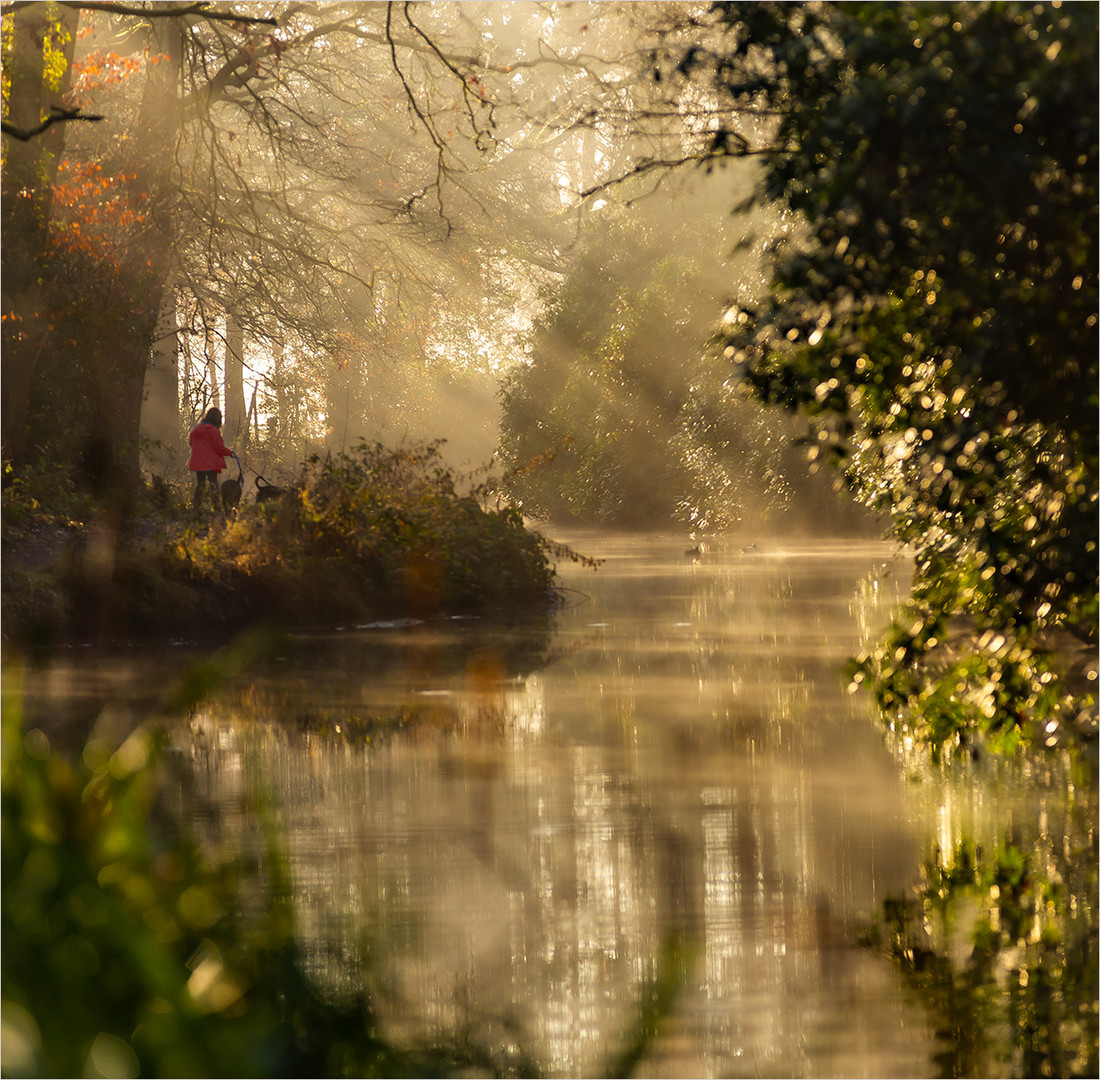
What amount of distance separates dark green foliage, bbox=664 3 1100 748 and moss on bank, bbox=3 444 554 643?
34.3ft

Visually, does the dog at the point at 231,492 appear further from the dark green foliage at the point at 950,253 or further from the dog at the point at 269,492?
the dark green foliage at the point at 950,253

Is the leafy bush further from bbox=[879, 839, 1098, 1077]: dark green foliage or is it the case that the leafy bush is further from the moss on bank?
the moss on bank

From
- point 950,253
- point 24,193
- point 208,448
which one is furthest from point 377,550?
point 950,253

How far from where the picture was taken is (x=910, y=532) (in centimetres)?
837

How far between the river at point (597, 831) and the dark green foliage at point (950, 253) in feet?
5.23

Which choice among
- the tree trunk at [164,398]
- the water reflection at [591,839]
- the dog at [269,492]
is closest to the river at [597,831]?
the water reflection at [591,839]

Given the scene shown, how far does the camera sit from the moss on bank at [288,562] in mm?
14977

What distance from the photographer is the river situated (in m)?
4.80

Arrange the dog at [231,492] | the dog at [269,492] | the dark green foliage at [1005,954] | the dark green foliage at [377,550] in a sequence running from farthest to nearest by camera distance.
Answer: the dog at [231,492] < the dog at [269,492] < the dark green foliage at [377,550] < the dark green foliage at [1005,954]

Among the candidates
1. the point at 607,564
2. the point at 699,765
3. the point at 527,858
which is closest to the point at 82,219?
the point at 607,564

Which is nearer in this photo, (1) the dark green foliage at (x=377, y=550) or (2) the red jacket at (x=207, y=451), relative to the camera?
(1) the dark green foliage at (x=377, y=550)

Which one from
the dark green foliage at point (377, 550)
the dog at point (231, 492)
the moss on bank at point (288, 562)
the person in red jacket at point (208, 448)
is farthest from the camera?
the person in red jacket at point (208, 448)

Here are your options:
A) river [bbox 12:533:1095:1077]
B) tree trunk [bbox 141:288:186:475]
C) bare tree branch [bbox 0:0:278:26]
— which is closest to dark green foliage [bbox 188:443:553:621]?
river [bbox 12:533:1095:1077]

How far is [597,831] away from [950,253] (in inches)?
149
